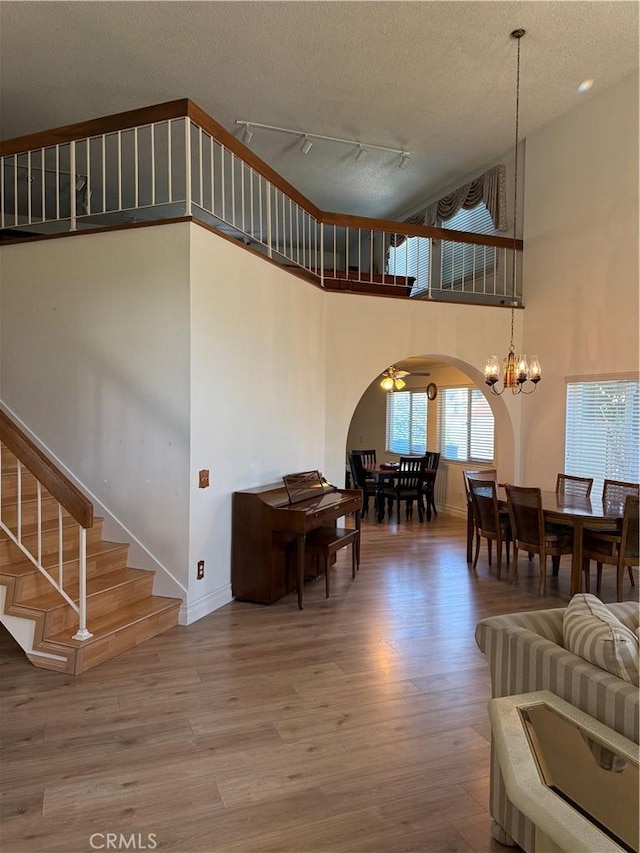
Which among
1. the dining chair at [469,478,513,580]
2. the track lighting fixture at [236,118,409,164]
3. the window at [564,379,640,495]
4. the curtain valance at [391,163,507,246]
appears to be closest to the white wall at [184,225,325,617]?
the dining chair at [469,478,513,580]

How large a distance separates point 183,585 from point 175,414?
1276 millimetres

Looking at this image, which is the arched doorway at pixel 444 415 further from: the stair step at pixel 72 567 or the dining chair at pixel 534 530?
the stair step at pixel 72 567

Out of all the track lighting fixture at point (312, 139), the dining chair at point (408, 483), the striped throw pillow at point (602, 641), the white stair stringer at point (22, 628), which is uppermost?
the track lighting fixture at point (312, 139)

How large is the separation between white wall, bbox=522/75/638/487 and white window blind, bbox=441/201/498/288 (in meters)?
0.80

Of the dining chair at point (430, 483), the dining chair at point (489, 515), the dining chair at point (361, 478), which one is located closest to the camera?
the dining chair at point (489, 515)

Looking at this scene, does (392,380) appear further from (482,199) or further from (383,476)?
(482,199)

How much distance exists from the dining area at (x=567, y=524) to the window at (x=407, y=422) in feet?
14.0

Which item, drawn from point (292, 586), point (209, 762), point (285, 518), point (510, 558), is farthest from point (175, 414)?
point (510, 558)

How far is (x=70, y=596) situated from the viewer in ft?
11.6

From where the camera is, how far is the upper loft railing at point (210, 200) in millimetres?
4363

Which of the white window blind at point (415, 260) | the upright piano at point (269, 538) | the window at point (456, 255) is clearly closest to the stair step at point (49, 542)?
the upright piano at point (269, 538)

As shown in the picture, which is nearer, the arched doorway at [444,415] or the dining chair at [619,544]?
the dining chair at [619,544]

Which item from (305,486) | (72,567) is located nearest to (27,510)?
(72,567)

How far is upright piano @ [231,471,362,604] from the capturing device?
430 cm
